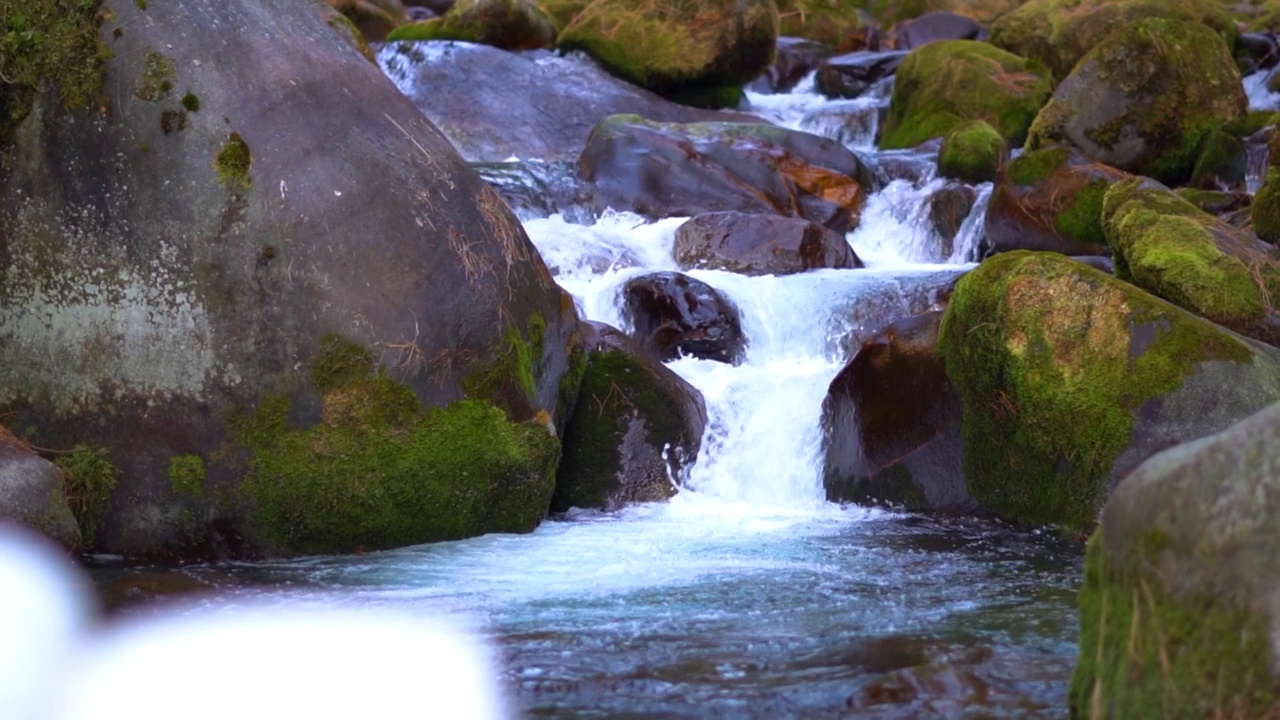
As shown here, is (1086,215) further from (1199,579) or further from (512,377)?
(1199,579)

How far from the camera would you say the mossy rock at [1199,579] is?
3.08 m

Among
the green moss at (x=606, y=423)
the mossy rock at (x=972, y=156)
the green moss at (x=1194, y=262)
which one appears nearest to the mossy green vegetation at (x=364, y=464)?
the green moss at (x=606, y=423)

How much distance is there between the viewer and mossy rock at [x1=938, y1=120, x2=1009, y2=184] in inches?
595

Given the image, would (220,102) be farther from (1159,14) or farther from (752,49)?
(1159,14)

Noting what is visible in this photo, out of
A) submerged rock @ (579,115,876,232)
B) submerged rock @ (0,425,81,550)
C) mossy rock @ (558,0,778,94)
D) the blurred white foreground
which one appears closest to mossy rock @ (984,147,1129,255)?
submerged rock @ (579,115,876,232)

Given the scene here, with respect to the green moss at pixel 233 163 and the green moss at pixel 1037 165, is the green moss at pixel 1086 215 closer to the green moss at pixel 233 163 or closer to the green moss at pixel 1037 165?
the green moss at pixel 1037 165

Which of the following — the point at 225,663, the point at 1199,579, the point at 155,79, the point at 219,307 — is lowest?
the point at 225,663

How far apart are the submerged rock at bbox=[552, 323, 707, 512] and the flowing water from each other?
0.17 meters

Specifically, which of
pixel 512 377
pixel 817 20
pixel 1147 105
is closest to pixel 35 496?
pixel 512 377

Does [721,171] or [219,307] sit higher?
[721,171]

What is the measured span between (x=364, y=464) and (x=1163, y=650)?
166 inches

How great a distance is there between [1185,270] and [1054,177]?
4.35 meters

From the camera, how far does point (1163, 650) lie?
322 cm

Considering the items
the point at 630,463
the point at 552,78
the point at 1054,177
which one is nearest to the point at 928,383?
the point at 630,463
